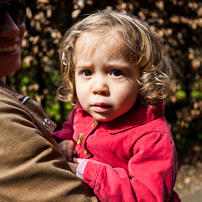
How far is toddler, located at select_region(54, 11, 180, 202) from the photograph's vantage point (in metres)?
1.54

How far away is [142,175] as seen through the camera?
1533 millimetres

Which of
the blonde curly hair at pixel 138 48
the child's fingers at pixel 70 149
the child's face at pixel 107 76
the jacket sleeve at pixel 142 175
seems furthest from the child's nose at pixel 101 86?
the child's fingers at pixel 70 149

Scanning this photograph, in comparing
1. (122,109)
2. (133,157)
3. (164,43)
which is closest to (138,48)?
(122,109)

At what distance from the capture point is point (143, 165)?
1.55 meters

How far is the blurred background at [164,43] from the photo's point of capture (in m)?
4.03

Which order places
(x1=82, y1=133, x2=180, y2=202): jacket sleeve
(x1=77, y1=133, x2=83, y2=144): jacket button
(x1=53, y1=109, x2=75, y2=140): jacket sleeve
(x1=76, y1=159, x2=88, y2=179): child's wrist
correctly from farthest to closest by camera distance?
(x1=53, y1=109, x2=75, y2=140): jacket sleeve → (x1=77, y1=133, x2=83, y2=144): jacket button → (x1=76, y1=159, x2=88, y2=179): child's wrist → (x1=82, y1=133, x2=180, y2=202): jacket sleeve

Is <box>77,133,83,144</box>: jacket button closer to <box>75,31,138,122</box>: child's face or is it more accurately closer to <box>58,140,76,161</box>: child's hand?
<box>58,140,76,161</box>: child's hand

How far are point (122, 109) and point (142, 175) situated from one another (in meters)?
0.39

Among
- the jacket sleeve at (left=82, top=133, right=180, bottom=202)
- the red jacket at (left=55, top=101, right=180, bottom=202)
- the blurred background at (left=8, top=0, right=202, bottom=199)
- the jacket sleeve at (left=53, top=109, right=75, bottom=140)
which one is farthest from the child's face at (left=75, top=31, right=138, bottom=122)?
the blurred background at (left=8, top=0, right=202, bottom=199)

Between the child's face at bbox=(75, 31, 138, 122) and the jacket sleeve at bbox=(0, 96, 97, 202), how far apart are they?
0.44m

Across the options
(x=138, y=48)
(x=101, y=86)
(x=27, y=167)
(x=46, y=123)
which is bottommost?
(x=46, y=123)

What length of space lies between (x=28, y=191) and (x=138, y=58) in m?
0.97

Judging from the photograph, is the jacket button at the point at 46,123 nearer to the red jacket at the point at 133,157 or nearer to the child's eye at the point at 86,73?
the red jacket at the point at 133,157

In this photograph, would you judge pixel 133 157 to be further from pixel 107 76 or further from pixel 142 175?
pixel 107 76
